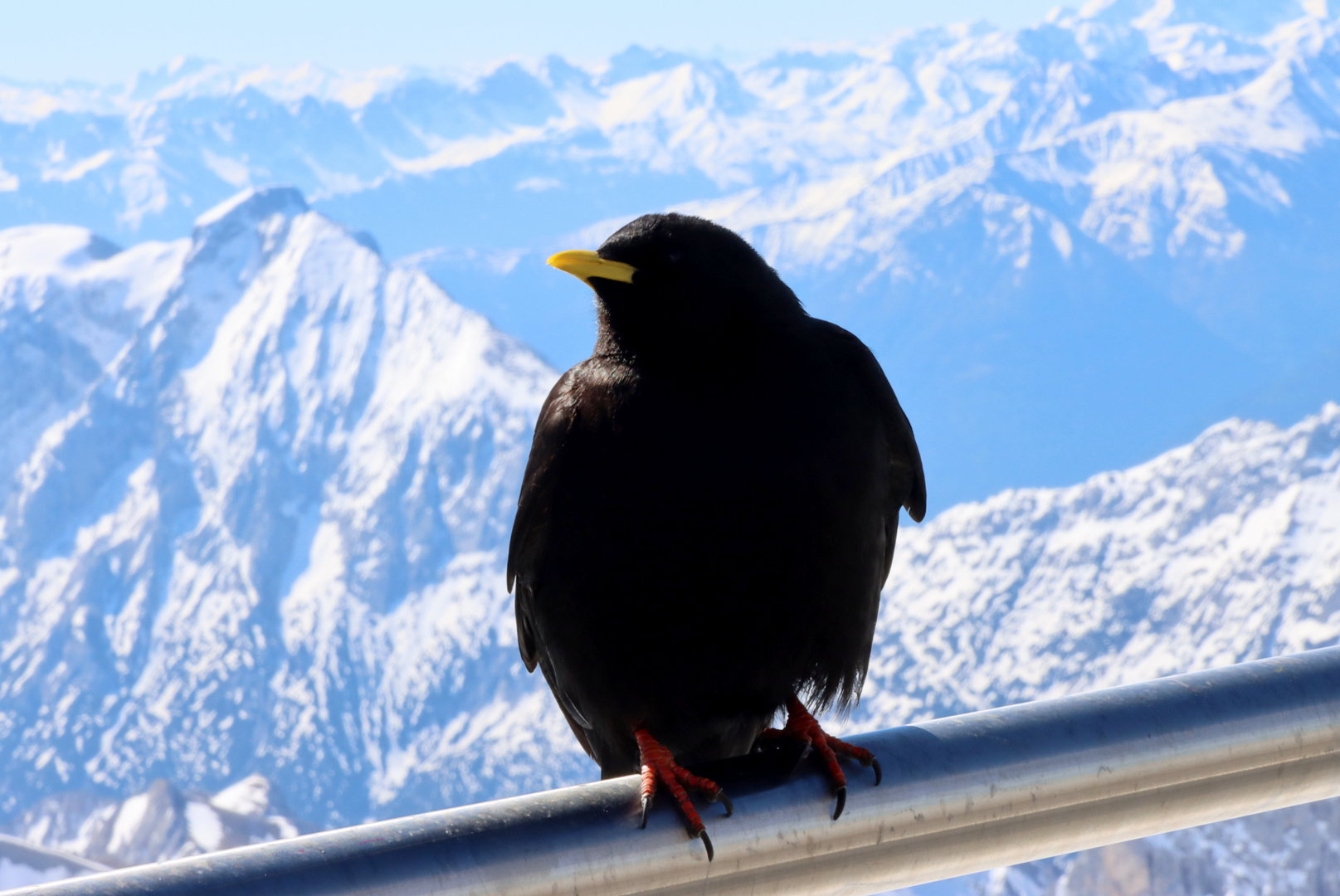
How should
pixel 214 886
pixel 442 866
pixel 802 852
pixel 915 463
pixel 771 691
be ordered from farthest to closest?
pixel 915 463 < pixel 771 691 < pixel 802 852 < pixel 442 866 < pixel 214 886

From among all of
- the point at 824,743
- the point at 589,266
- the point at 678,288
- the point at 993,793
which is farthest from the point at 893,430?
the point at 993,793

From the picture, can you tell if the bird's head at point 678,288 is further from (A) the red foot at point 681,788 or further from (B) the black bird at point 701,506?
(A) the red foot at point 681,788

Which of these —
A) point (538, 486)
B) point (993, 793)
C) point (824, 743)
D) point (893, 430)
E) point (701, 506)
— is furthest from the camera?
point (893, 430)

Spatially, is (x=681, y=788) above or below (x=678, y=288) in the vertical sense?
below

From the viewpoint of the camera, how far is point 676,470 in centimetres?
305

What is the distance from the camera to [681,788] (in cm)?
198

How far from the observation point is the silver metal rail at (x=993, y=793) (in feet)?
6.15

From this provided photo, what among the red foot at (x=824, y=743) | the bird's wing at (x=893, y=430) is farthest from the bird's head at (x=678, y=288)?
the red foot at (x=824, y=743)

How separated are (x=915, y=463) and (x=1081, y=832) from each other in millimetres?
1730

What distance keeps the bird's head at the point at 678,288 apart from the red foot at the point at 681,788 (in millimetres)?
1252

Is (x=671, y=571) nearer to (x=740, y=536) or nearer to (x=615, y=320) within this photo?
(x=740, y=536)

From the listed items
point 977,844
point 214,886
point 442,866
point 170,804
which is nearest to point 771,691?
point 977,844

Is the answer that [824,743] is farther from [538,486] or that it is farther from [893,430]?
[893,430]

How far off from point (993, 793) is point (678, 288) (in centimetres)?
174
